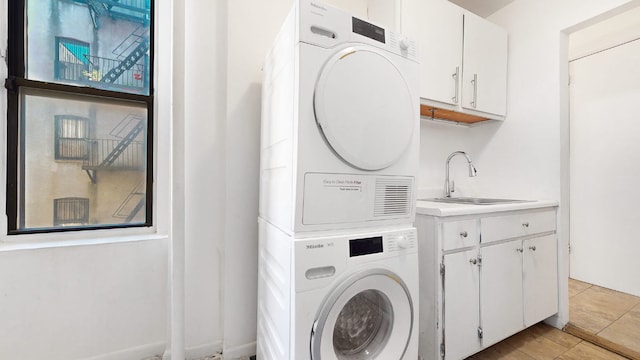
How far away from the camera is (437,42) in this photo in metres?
1.86

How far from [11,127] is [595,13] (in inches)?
141

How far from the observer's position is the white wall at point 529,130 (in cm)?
193

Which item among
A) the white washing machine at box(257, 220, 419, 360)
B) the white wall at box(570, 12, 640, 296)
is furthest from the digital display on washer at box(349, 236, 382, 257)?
the white wall at box(570, 12, 640, 296)

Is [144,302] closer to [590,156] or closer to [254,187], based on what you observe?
[254,187]

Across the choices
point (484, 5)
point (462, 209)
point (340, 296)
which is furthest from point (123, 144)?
point (484, 5)

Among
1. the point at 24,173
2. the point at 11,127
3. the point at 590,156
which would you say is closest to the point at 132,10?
the point at 11,127

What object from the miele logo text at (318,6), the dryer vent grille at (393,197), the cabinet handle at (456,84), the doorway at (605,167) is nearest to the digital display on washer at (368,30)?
the miele logo text at (318,6)

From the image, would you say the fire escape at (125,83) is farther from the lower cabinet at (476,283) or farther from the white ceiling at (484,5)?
the white ceiling at (484,5)

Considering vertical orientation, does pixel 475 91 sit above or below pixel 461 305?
above

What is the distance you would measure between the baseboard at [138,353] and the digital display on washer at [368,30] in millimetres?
→ 1968

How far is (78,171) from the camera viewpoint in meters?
1.48

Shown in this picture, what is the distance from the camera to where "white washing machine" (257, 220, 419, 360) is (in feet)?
3.17

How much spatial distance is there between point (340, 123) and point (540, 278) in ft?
6.16

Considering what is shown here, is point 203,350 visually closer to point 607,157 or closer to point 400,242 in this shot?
point 400,242
